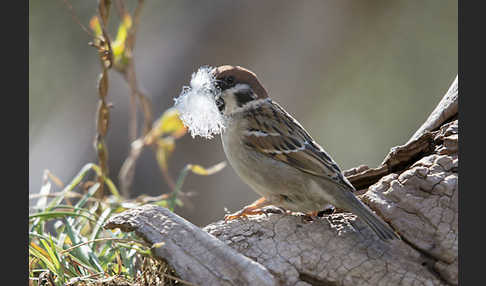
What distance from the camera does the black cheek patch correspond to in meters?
2.79

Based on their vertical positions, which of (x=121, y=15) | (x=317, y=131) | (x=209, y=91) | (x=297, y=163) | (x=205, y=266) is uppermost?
(x=121, y=15)

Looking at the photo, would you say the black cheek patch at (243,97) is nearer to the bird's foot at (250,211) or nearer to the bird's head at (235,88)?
the bird's head at (235,88)

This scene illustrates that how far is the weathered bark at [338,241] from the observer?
6.28 feet

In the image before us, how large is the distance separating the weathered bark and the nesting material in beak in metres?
0.45

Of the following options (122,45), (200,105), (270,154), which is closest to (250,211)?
(270,154)

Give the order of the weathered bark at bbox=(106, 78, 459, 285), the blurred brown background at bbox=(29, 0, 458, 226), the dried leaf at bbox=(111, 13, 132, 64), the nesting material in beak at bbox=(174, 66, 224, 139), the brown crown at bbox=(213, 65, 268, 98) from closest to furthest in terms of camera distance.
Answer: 1. the weathered bark at bbox=(106, 78, 459, 285)
2. the nesting material in beak at bbox=(174, 66, 224, 139)
3. the brown crown at bbox=(213, 65, 268, 98)
4. the dried leaf at bbox=(111, 13, 132, 64)
5. the blurred brown background at bbox=(29, 0, 458, 226)

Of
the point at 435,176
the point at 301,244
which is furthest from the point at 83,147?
the point at 435,176

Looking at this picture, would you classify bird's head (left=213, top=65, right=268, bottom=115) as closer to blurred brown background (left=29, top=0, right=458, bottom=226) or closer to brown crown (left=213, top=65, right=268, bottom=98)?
brown crown (left=213, top=65, right=268, bottom=98)

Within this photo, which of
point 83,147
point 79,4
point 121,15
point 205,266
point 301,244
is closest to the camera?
point 205,266

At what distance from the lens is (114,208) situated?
258 cm

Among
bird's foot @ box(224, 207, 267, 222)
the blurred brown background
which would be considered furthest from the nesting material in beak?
the blurred brown background

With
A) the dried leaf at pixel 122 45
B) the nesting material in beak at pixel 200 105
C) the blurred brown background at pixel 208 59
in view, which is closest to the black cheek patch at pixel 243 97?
the nesting material in beak at pixel 200 105

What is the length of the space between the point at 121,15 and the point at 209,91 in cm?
85

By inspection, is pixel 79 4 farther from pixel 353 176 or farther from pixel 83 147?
pixel 353 176
